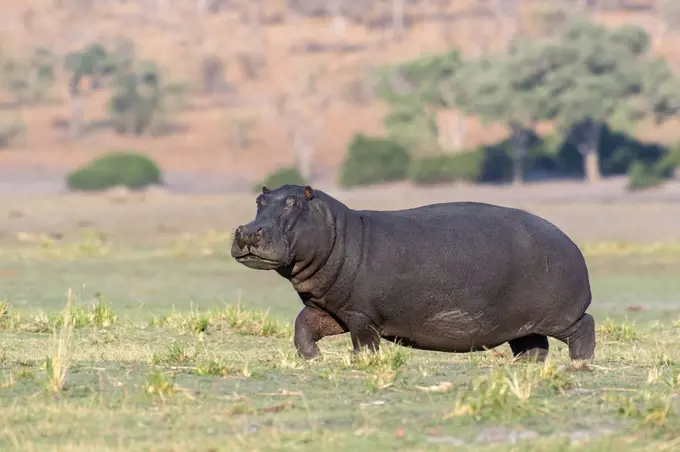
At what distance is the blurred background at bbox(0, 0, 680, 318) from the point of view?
90.0 feet

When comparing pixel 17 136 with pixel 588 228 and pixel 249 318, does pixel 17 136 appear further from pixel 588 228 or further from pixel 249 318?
pixel 249 318

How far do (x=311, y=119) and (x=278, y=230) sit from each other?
45551mm

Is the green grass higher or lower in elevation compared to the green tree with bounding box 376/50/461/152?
lower

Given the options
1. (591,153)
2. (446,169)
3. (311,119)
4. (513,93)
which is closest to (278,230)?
(446,169)

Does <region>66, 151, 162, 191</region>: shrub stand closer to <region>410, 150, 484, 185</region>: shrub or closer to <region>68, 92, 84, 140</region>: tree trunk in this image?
<region>410, 150, 484, 185</region>: shrub

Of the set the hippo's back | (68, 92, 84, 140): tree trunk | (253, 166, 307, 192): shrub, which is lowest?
the hippo's back

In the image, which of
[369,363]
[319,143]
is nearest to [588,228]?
[369,363]

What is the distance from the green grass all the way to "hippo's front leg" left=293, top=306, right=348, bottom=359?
15 centimetres

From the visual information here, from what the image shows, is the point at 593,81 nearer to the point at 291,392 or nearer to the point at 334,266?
the point at 334,266

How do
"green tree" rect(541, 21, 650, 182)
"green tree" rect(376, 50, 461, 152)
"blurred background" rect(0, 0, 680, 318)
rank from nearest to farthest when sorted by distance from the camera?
"blurred background" rect(0, 0, 680, 318)
"green tree" rect(541, 21, 650, 182)
"green tree" rect(376, 50, 461, 152)

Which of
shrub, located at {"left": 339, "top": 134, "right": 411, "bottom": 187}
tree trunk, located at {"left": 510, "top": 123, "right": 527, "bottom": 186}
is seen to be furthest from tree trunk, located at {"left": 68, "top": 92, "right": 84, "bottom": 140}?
tree trunk, located at {"left": 510, "top": 123, "right": 527, "bottom": 186}

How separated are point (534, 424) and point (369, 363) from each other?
159cm

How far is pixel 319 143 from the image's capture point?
5116cm

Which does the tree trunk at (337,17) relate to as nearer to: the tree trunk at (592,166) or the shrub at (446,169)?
the tree trunk at (592,166)
